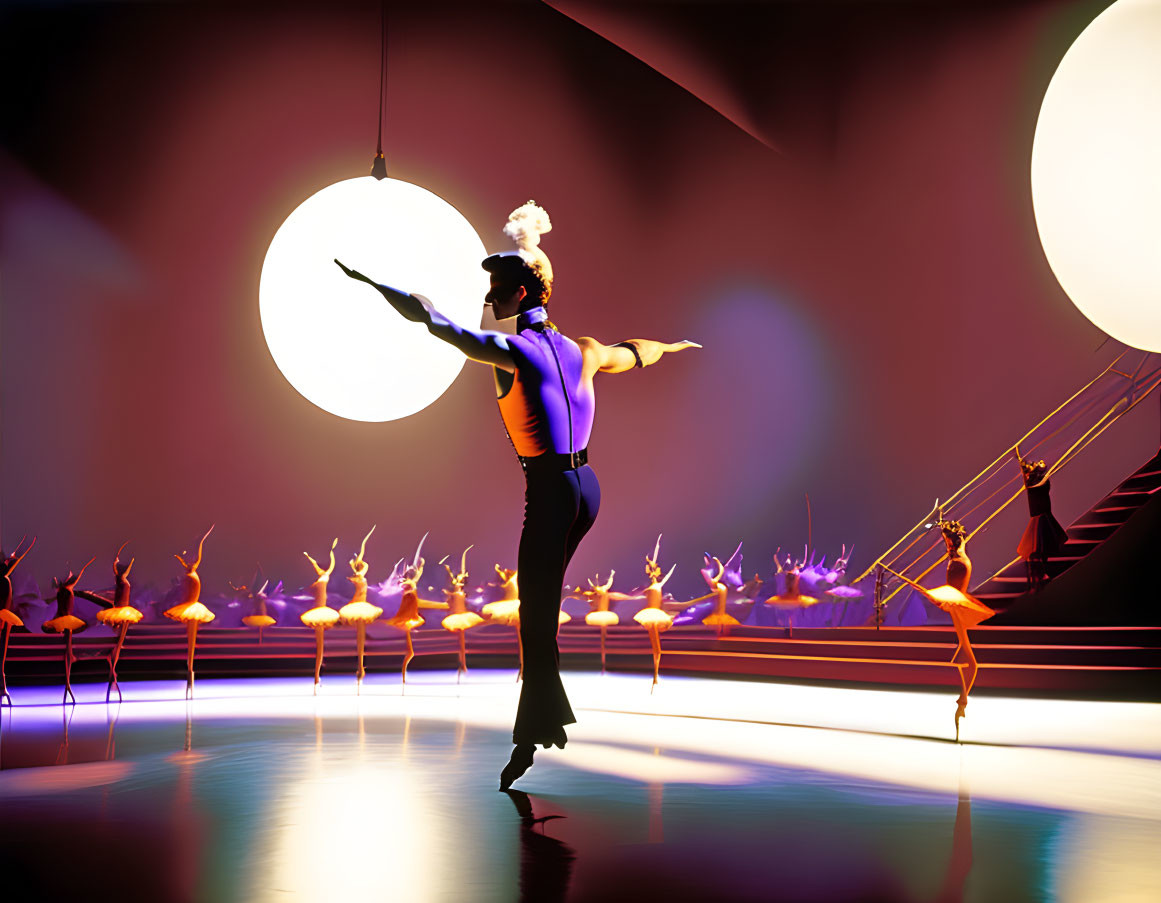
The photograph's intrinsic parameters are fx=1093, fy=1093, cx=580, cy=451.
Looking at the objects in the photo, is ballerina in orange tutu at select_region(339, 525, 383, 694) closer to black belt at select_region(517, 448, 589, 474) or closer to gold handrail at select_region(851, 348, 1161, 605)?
gold handrail at select_region(851, 348, 1161, 605)

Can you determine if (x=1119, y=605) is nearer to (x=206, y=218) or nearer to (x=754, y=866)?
(x=754, y=866)

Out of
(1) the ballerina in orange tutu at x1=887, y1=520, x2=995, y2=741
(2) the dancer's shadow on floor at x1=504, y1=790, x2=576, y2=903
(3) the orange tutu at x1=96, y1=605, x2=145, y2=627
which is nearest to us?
(2) the dancer's shadow on floor at x1=504, y1=790, x2=576, y2=903

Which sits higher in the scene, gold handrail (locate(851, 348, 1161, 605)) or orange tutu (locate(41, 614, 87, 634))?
gold handrail (locate(851, 348, 1161, 605))

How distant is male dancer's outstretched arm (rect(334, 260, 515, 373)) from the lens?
3824 millimetres

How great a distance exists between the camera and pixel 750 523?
13344 millimetres

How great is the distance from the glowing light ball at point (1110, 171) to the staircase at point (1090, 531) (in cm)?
284

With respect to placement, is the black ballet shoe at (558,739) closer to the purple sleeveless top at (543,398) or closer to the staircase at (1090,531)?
the purple sleeveless top at (543,398)

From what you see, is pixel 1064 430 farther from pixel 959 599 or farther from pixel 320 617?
pixel 320 617

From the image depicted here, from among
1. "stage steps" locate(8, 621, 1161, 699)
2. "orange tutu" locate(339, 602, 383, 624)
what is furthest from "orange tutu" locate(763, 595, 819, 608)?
"orange tutu" locate(339, 602, 383, 624)

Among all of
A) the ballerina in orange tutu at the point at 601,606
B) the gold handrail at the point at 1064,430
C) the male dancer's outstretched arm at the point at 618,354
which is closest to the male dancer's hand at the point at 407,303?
the male dancer's outstretched arm at the point at 618,354

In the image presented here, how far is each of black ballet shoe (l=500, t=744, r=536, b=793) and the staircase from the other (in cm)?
691

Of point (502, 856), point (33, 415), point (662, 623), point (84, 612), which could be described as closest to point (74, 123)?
point (33, 415)

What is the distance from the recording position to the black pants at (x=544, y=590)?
4.07 metres

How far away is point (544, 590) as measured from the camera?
417 cm
